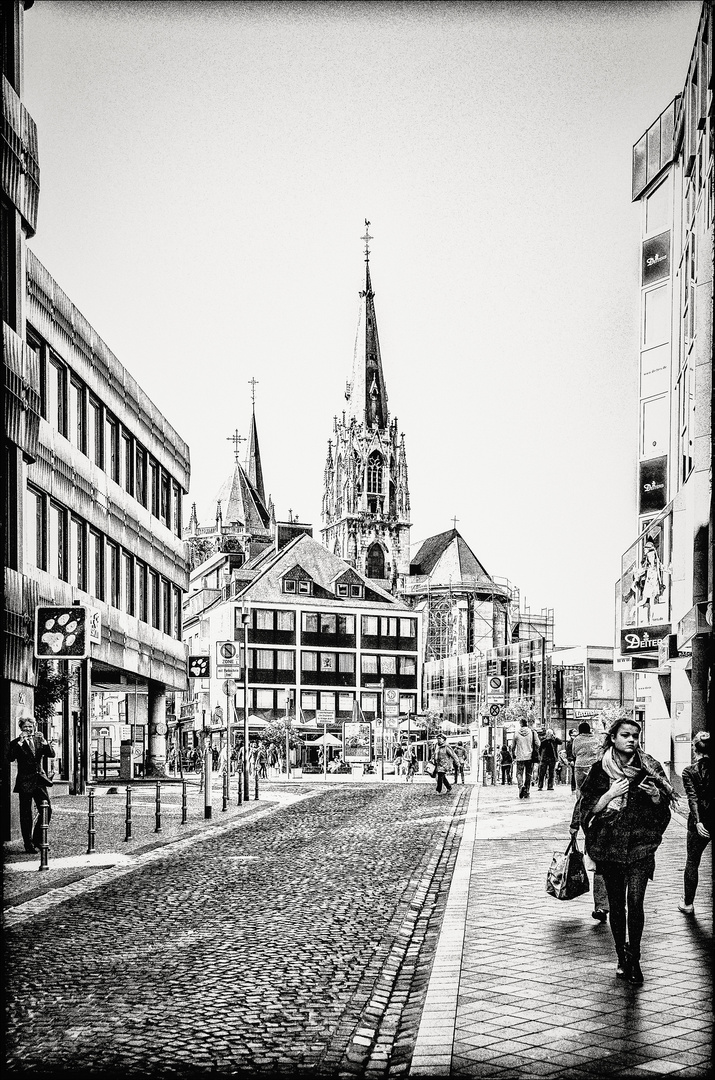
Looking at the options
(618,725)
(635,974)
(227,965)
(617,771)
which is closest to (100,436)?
(227,965)

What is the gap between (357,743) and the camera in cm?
6962

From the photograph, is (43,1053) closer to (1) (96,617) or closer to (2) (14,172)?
(2) (14,172)

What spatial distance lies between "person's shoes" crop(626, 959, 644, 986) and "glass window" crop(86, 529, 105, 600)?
84.7ft

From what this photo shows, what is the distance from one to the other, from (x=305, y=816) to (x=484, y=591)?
97.2 meters

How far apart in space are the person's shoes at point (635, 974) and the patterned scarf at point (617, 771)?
89 cm

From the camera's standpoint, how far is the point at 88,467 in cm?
3262

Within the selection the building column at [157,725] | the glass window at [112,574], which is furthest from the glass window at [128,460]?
the building column at [157,725]

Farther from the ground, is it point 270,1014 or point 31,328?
point 31,328

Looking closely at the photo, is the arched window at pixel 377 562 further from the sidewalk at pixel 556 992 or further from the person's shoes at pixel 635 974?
the person's shoes at pixel 635 974

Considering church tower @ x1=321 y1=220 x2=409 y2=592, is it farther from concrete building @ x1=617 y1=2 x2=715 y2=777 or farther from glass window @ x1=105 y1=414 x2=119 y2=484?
glass window @ x1=105 y1=414 x2=119 y2=484

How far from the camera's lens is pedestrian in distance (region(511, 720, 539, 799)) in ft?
97.8

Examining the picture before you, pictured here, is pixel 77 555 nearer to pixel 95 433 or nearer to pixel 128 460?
pixel 95 433

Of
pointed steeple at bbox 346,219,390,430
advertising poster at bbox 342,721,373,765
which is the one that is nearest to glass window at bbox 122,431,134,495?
advertising poster at bbox 342,721,373,765

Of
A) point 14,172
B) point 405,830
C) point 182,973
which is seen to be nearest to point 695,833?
point 182,973
